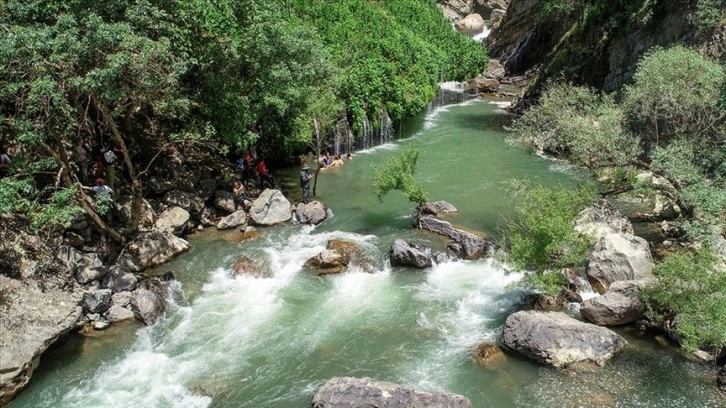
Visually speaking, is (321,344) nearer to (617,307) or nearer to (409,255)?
(409,255)

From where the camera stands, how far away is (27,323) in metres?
15.2

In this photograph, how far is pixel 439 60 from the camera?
48.8 m

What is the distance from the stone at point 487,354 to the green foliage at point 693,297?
4683 mm

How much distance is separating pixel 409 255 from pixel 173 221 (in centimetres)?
1001

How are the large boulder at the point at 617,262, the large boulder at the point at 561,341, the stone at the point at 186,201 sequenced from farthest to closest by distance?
the stone at the point at 186,201, the large boulder at the point at 617,262, the large boulder at the point at 561,341

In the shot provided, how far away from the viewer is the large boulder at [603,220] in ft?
68.8

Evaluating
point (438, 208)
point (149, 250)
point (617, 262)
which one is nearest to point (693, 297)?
point (617, 262)

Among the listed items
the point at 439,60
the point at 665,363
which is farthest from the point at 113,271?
the point at 439,60

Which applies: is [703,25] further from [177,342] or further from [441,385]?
[177,342]

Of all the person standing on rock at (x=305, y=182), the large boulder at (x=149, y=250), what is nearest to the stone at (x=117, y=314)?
the large boulder at (x=149, y=250)

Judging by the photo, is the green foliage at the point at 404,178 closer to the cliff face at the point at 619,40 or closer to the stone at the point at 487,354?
the stone at the point at 487,354

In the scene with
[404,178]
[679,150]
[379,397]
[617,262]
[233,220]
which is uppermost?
[679,150]

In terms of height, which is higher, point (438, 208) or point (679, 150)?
point (679, 150)

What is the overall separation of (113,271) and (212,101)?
8206 mm
